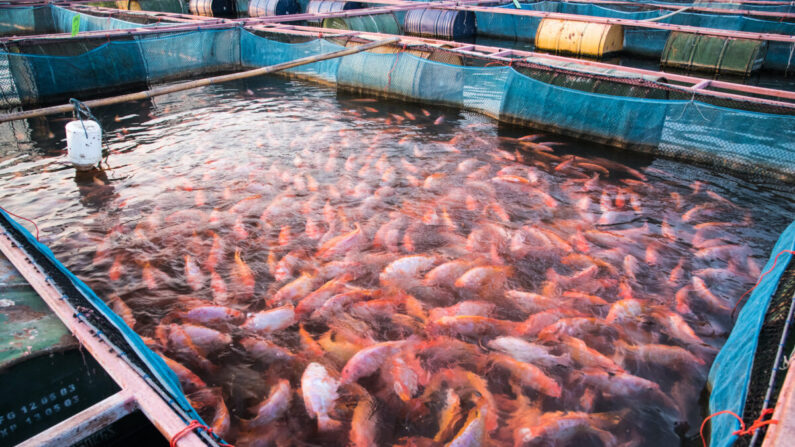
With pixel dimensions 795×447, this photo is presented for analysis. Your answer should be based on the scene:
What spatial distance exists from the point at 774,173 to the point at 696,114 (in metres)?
1.48

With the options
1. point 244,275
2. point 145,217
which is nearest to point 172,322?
point 244,275

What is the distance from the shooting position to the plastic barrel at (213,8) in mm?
23859

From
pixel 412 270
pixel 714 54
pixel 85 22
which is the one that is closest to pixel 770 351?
pixel 412 270

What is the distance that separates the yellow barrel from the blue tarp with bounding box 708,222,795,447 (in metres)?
14.1

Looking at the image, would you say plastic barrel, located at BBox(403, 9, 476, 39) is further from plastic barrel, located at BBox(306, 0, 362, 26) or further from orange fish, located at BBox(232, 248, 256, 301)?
orange fish, located at BBox(232, 248, 256, 301)

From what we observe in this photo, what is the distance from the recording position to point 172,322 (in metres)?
4.82

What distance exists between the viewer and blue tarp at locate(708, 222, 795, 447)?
9.79 feet

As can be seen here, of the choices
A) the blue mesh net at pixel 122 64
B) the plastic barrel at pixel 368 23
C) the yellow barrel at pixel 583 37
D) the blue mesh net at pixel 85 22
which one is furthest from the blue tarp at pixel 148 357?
the yellow barrel at pixel 583 37

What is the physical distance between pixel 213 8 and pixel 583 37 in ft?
57.7

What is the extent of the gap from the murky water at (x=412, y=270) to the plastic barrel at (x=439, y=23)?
37.5 feet

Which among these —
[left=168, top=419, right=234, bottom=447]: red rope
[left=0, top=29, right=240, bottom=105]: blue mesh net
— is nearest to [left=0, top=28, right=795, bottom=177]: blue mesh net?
[left=0, top=29, right=240, bottom=105]: blue mesh net

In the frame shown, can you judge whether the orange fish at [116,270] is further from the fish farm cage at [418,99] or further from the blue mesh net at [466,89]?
the blue mesh net at [466,89]

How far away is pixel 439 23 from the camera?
64.2ft

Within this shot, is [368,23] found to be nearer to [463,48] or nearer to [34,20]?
[463,48]
